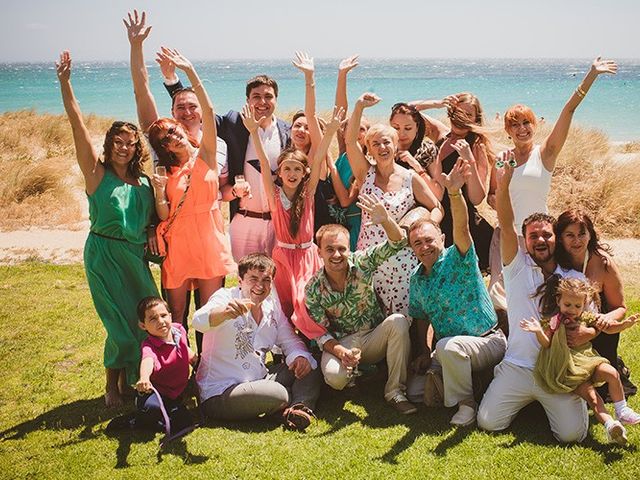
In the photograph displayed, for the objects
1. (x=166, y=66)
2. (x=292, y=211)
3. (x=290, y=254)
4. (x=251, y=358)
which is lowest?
(x=251, y=358)

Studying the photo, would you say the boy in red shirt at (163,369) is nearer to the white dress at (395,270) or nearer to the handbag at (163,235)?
the handbag at (163,235)

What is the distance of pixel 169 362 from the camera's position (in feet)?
15.8

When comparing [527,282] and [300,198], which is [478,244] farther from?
[300,198]

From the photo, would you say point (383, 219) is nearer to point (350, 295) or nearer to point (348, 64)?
point (350, 295)

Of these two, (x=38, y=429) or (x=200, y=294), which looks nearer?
(x=38, y=429)

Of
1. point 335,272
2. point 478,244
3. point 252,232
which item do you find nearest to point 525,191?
point 478,244

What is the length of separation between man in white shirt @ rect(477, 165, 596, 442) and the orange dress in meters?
2.48

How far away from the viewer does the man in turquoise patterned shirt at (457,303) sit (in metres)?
4.81

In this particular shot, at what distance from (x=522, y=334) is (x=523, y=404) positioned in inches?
21.2

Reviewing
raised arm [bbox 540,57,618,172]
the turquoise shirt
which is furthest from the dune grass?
the turquoise shirt

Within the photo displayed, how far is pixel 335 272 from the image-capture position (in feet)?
16.9

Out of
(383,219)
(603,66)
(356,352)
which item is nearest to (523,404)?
(356,352)

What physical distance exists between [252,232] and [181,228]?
830 millimetres

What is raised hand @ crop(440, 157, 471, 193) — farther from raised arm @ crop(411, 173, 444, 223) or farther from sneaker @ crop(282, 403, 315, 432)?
sneaker @ crop(282, 403, 315, 432)
